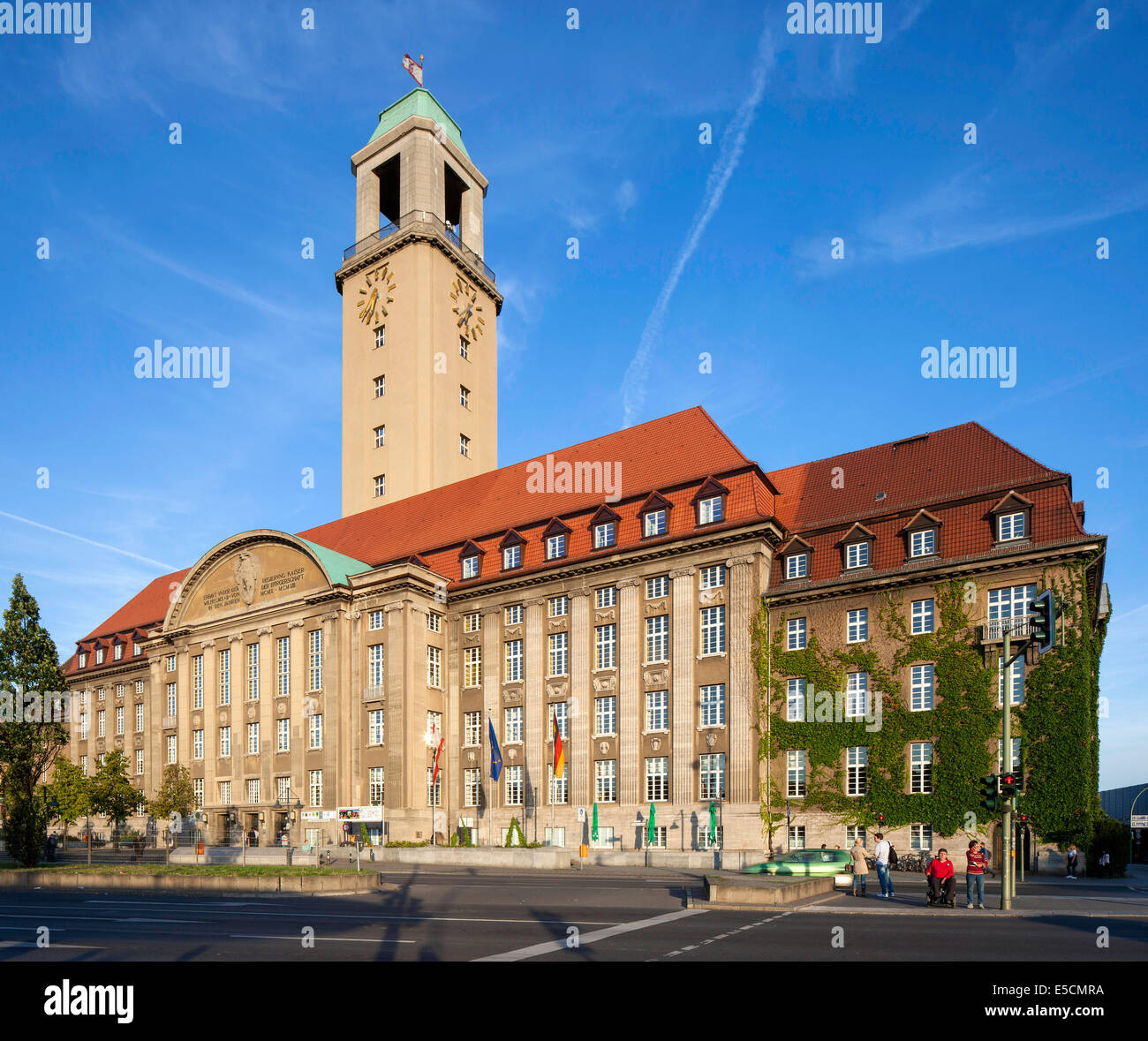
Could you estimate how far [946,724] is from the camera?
40500mm

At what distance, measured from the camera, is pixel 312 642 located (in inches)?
2264

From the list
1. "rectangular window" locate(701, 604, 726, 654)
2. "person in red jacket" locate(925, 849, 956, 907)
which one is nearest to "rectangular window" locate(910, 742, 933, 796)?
"rectangular window" locate(701, 604, 726, 654)

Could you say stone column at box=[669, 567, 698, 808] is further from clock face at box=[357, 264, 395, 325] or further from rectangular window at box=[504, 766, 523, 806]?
clock face at box=[357, 264, 395, 325]

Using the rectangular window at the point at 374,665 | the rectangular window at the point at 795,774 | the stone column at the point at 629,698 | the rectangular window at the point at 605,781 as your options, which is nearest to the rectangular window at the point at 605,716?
the stone column at the point at 629,698

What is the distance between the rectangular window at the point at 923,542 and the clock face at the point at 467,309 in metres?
42.1

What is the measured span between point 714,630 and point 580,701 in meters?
8.03

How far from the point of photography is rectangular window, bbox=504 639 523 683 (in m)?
52.4

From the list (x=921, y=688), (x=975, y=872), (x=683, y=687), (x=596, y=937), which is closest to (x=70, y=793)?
(x=683, y=687)

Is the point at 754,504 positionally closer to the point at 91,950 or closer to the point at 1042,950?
the point at 1042,950

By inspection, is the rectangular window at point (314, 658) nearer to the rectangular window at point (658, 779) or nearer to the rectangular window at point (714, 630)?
the rectangular window at point (658, 779)

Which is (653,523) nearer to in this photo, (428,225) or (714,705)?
(714,705)

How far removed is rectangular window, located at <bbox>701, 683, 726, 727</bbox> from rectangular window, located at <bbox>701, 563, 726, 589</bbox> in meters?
4.78

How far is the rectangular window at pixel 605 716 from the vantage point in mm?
48281
